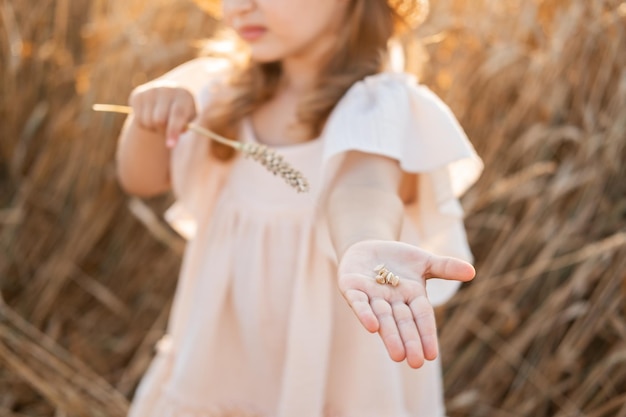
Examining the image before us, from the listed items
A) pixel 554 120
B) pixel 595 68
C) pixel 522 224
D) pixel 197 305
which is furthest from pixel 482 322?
pixel 197 305

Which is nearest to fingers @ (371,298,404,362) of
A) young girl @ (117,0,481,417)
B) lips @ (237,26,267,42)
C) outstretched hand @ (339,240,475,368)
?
outstretched hand @ (339,240,475,368)

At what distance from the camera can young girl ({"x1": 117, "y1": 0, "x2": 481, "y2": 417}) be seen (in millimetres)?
1301

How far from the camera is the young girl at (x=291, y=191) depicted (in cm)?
130

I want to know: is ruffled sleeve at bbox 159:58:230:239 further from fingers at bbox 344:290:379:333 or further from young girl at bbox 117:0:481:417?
fingers at bbox 344:290:379:333

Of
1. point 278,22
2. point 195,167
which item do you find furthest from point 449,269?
point 195,167

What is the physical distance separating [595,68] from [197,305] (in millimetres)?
1190

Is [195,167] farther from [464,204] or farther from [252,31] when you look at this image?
[464,204]

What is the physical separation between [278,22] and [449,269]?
1.95 feet

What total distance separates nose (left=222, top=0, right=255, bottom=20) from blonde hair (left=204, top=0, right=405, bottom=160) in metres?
0.17

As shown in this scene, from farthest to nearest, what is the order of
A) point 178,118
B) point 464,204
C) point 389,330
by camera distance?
point 464,204 → point 178,118 → point 389,330

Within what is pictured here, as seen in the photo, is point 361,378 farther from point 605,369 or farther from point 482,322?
point 482,322

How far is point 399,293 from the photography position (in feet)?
2.91

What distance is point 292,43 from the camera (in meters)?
1.34

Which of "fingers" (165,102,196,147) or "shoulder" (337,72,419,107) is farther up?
"fingers" (165,102,196,147)
